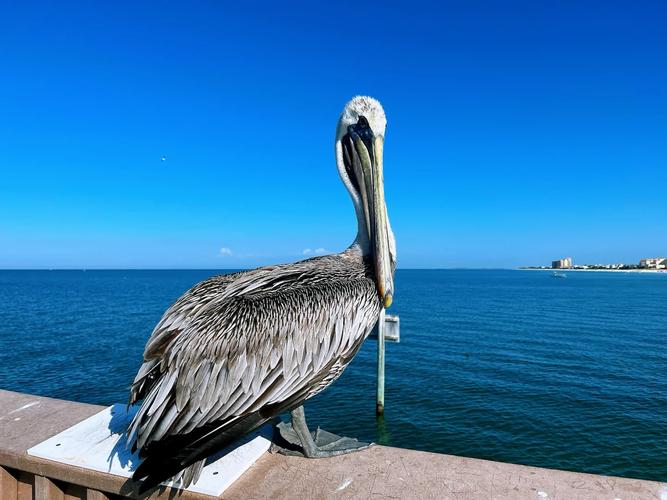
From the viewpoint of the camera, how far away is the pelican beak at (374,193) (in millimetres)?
3250

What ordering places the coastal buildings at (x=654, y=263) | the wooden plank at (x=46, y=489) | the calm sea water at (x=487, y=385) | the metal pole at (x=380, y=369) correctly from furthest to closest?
the coastal buildings at (x=654, y=263), the metal pole at (x=380, y=369), the calm sea water at (x=487, y=385), the wooden plank at (x=46, y=489)

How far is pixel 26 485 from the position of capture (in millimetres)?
2869

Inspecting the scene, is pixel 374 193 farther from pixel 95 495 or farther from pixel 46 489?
pixel 46 489

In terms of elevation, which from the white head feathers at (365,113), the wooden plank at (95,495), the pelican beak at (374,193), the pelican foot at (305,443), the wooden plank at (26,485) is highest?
the white head feathers at (365,113)

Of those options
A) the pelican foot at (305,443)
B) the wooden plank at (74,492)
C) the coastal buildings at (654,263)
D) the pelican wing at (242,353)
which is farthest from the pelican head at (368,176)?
the coastal buildings at (654,263)

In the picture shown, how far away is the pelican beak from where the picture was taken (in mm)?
3250

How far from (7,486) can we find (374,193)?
10.8ft

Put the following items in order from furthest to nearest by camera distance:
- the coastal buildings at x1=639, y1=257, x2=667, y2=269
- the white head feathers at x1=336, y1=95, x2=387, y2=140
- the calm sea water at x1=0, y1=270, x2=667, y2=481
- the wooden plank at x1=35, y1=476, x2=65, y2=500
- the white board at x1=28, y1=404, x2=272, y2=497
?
the coastal buildings at x1=639, y1=257, x2=667, y2=269 → the calm sea water at x1=0, y1=270, x2=667, y2=481 → the white head feathers at x1=336, y1=95, x2=387, y2=140 → the wooden plank at x1=35, y1=476, x2=65, y2=500 → the white board at x1=28, y1=404, x2=272, y2=497

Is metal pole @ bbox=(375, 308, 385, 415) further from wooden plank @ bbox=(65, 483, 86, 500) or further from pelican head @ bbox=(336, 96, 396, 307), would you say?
wooden plank @ bbox=(65, 483, 86, 500)

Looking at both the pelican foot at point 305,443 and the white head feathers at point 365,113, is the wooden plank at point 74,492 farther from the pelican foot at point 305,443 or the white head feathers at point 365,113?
the white head feathers at point 365,113

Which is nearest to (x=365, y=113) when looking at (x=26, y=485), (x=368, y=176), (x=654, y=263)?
(x=368, y=176)

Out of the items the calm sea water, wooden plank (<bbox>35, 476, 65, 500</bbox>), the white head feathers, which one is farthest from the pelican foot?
the calm sea water

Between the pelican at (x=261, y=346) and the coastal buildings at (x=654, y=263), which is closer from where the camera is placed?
the pelican at (x=261, y=346)

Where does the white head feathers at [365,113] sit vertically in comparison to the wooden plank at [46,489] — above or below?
above
